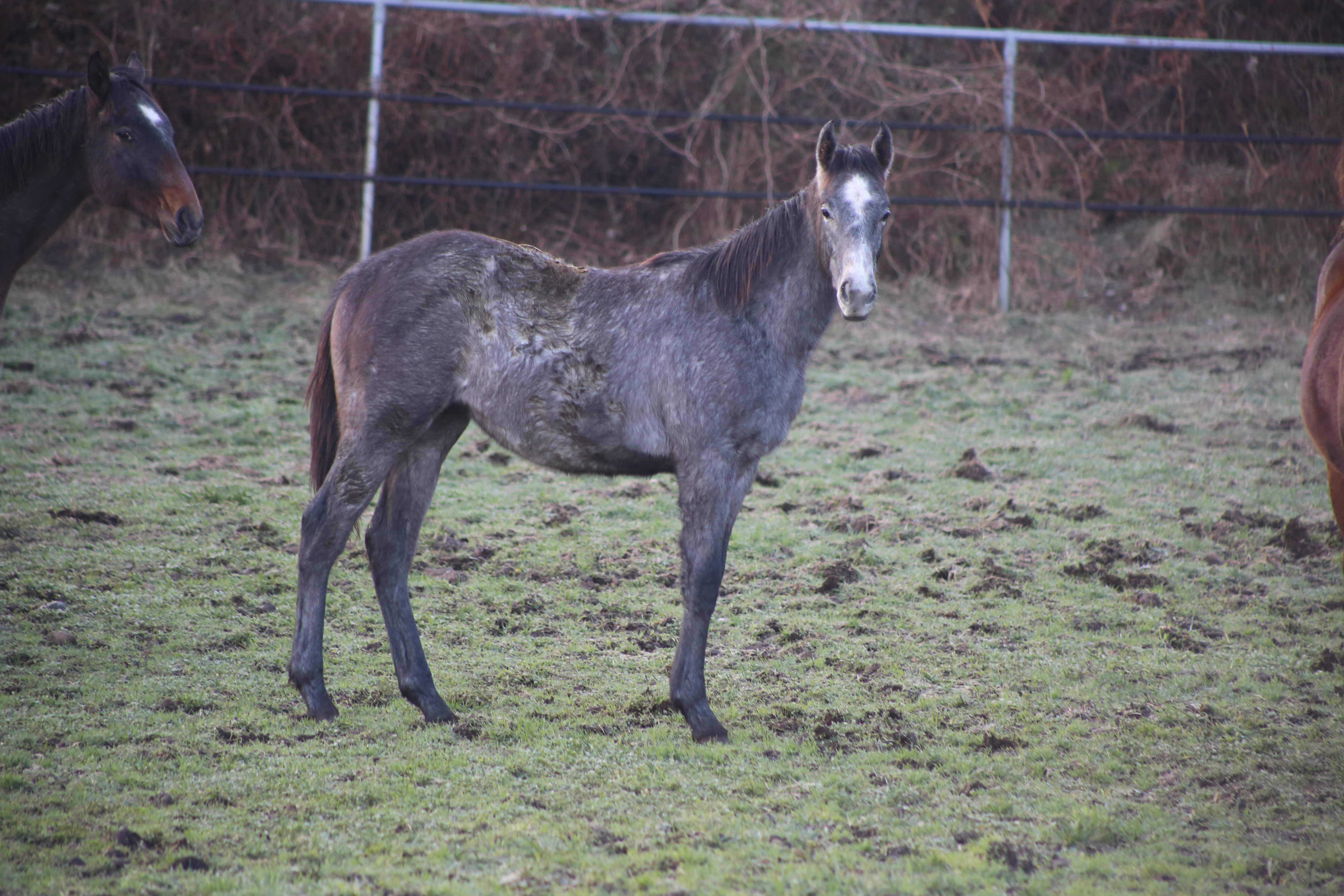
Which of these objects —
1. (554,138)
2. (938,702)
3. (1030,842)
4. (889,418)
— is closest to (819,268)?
(938,702)

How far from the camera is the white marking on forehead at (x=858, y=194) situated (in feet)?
11.8

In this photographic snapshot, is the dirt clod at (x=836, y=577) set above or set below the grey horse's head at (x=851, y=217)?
below

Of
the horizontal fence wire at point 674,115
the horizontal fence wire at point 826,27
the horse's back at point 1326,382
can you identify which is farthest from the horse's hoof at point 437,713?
the horizontal fence wire at point 826,27

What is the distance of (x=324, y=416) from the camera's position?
13.5 feet

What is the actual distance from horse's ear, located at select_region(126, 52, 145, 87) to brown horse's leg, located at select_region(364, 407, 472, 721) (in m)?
2.21

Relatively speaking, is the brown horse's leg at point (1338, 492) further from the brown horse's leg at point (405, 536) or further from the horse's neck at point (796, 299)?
the brown horse's leg at point (405, 536)

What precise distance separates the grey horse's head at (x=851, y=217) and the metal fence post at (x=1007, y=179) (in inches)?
277

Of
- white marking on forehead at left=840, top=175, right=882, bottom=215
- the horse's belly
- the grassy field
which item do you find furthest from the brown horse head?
white marking on forehead at left=840, top=175, right=882, bottom=215

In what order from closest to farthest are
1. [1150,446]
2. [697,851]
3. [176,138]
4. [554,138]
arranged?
[697,851] < [1150,446] < [176,138] < [554,138]

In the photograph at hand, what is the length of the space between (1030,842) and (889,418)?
195 inches

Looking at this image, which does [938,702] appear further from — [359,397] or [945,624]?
[359,397]

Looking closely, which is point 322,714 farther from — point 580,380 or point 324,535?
point 580,380

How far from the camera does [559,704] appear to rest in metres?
3.94

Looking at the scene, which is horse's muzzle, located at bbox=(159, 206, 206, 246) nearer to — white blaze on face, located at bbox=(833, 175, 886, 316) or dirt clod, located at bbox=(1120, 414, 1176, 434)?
white blaze on face, located at bbox=(833, 175, 886, 316)
